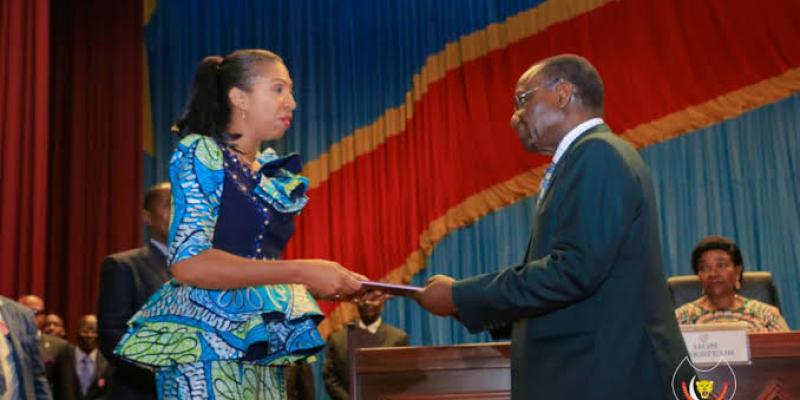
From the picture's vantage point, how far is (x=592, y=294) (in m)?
2.17

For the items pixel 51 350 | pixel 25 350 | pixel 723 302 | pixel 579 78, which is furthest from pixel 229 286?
pixel 51 350

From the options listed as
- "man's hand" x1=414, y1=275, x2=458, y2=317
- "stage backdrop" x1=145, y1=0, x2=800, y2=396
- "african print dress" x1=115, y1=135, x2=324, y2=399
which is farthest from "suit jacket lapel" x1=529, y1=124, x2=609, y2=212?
"stage backdrop" x1=145, y1=0, x2=800, y2=396

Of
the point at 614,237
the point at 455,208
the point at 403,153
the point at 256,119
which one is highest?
the point at 403,153

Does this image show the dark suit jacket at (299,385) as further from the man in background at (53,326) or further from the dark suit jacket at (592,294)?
the dark suit jacket at (592,294)

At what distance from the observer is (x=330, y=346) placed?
24.0 feet

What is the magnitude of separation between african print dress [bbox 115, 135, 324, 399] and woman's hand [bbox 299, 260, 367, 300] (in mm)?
45

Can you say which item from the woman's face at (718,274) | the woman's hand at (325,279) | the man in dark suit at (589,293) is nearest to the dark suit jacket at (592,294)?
the man in dark suit at (589,293)

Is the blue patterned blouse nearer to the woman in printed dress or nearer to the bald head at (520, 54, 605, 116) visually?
the woman in printed dress

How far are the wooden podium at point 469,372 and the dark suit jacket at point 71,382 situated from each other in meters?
4.52

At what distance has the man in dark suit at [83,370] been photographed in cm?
721

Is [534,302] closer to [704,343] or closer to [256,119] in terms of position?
[256,119]

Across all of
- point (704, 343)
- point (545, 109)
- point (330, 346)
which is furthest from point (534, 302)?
point (330, 346)

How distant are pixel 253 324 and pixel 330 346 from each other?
5510 millimetres

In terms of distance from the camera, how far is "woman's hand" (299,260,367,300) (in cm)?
192
